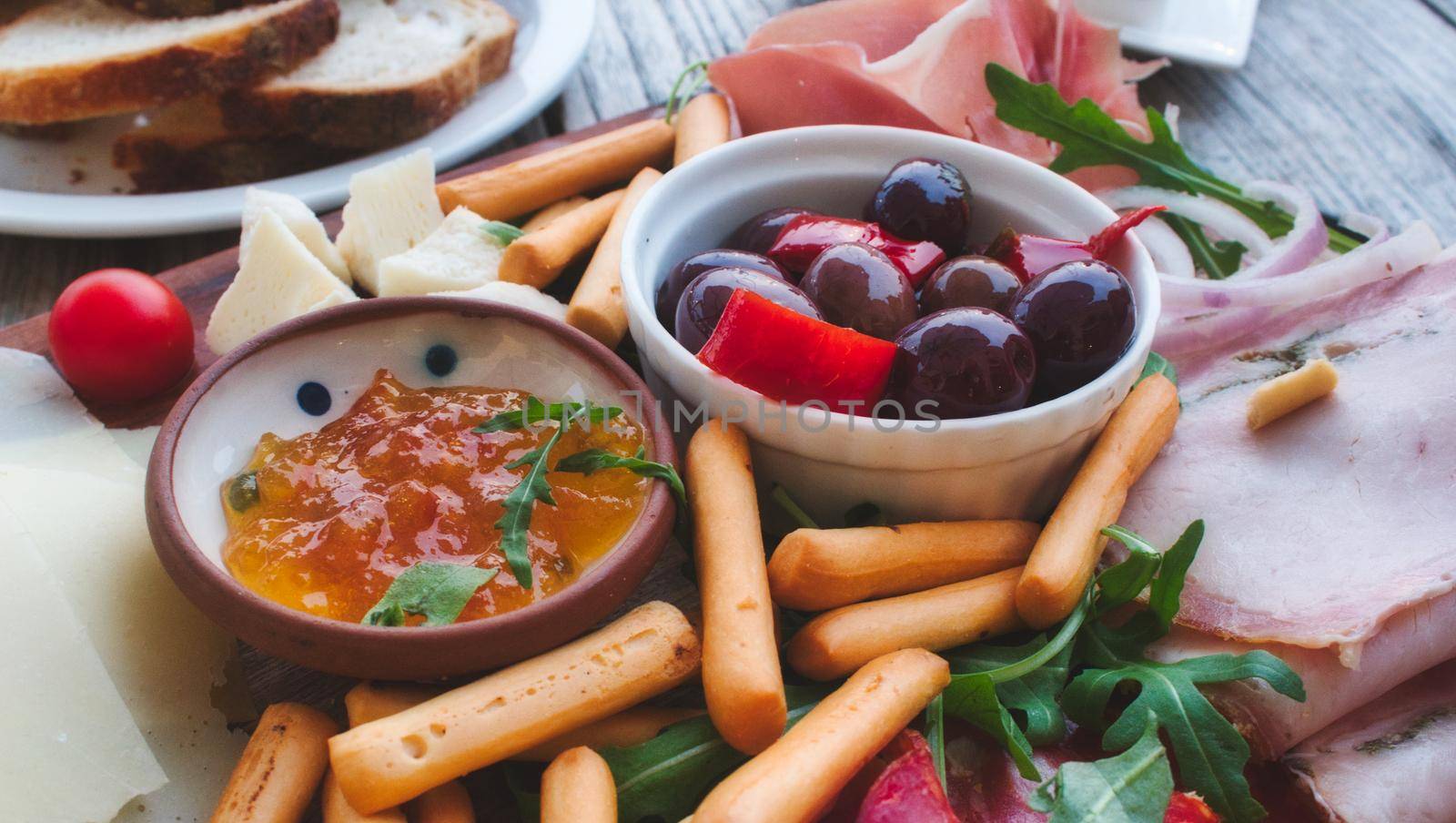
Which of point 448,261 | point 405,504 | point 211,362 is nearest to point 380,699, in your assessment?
point 405,504

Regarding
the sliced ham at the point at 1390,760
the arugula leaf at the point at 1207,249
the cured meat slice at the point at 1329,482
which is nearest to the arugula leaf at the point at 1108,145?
the arugula leaf at the point at 1207,249

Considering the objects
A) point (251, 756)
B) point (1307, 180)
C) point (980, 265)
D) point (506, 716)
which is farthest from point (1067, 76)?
point (251, 756)

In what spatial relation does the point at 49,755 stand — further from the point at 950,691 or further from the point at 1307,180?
the point at 1307,180

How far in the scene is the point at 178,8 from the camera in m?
2.82

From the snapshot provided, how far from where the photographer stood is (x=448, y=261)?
2.02m

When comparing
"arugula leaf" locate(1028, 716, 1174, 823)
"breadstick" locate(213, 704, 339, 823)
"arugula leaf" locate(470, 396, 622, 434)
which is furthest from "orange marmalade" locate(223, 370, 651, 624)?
"arugula leaf" locate(1028, 716, 1174, 823)

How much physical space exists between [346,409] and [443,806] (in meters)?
0.65

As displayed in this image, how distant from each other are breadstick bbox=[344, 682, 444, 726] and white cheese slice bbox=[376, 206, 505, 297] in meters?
0.79

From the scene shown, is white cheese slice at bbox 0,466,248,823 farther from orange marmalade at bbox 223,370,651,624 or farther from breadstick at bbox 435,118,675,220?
breadstick at bbox 435,118,675,220

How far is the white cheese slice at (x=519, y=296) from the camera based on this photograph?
1895mm

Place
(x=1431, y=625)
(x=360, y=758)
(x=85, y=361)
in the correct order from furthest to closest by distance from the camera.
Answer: (x=85, y=361) → (x=1431, y=625) → (x=360, y=758)

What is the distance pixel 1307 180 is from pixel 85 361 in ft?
8.94

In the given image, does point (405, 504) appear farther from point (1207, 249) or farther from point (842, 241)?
point (1207, 249)

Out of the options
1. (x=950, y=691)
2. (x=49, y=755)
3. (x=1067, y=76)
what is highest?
(x=1067, y=76)
